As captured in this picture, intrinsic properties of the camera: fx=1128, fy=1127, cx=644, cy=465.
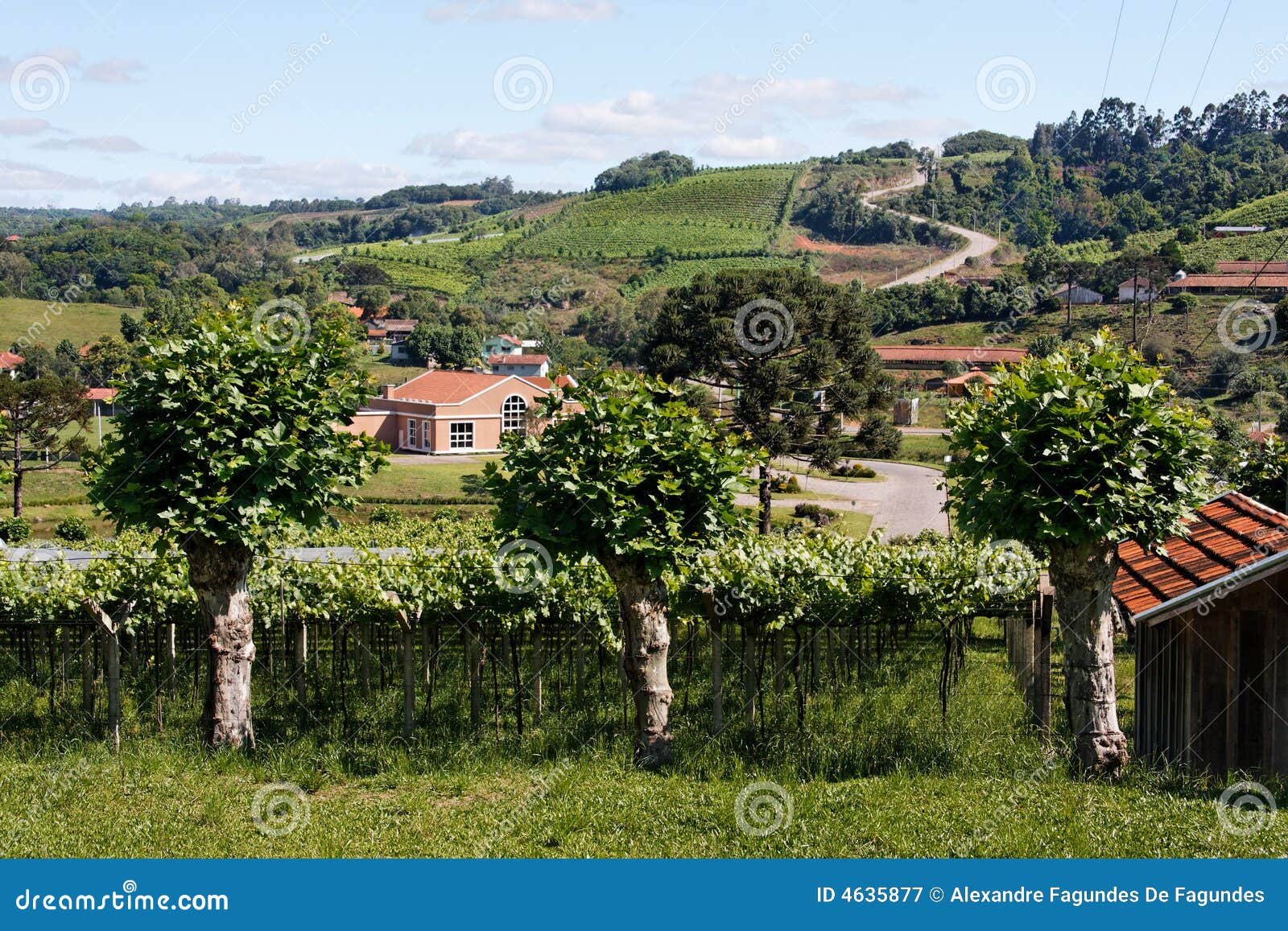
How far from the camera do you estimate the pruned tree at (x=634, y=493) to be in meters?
9.16

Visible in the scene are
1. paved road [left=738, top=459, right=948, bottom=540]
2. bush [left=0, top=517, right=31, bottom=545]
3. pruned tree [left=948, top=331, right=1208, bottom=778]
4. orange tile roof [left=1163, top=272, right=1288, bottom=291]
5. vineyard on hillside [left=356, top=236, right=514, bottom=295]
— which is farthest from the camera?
vineyard on hillside [left=356, top=236, right=514, bottom=295]

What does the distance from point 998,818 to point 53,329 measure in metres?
107

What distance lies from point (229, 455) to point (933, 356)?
269ft

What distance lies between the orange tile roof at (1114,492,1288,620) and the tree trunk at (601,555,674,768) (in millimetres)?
3974

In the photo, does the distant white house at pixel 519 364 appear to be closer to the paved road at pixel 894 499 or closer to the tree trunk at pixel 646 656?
the paved road at pixel 894 499

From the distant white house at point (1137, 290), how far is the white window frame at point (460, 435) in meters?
54.1

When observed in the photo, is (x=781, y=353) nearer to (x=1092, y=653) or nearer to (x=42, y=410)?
(x=42, y=410)

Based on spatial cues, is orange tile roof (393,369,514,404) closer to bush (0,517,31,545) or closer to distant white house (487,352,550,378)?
distant white house (487,352,550,378)

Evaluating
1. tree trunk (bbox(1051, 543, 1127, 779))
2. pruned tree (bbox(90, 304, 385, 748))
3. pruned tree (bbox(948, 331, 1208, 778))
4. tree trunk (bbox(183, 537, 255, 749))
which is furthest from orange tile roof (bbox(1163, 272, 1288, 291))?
tree trunk (bbox(183, 537, 255, 749))

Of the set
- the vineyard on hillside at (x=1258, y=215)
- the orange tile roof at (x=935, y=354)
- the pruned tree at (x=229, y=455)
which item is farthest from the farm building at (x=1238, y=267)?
the pruned tree at (x=229, y=455)

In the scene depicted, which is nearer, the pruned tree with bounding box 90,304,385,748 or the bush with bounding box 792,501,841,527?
the pruned tree with bounding box 90,304,385,748

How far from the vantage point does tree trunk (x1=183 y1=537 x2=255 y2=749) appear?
1009 cm

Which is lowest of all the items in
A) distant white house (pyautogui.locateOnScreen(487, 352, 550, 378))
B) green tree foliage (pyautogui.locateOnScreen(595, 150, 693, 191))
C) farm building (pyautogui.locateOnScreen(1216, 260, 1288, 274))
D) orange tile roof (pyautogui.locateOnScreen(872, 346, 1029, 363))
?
distant white house (pyautogui.locateOnScreen(487, 352, 550, 378))

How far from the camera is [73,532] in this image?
38.2 metres
